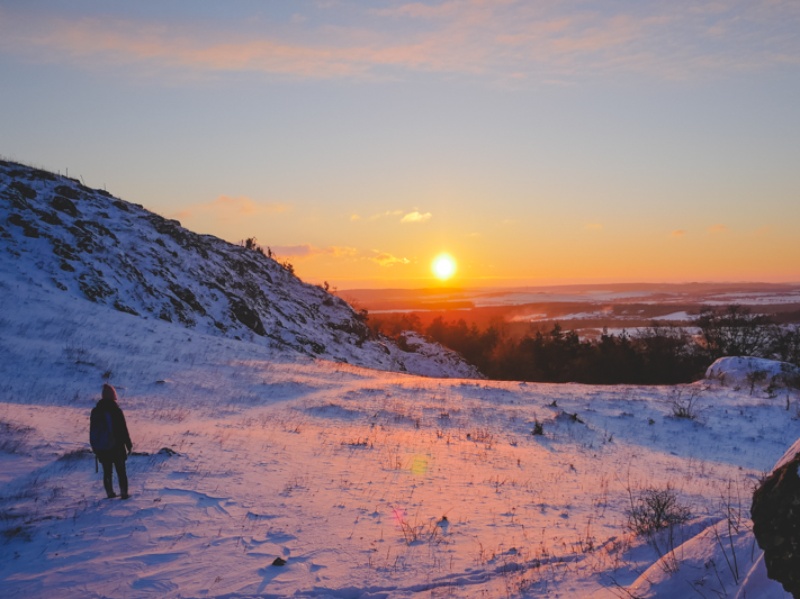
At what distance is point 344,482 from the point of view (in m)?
10.7

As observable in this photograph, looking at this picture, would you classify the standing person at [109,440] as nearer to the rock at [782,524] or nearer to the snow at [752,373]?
the rock at [782,524]

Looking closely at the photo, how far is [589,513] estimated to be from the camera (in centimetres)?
956

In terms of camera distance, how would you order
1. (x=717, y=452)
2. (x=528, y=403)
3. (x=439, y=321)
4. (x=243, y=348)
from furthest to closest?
(x=439, y=321)
(x=243, y=348)
(x=528, y=403)
(x=717, y=452)

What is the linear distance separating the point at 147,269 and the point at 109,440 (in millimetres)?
28933

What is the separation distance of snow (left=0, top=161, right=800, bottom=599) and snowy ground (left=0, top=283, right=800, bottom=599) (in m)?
0.05

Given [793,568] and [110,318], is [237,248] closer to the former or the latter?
[110,318]

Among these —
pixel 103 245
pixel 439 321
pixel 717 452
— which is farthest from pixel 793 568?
pixel 439 321

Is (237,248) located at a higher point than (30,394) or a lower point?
higher

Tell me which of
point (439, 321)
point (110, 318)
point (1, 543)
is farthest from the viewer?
point (439, 321)

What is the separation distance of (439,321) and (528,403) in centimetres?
6974

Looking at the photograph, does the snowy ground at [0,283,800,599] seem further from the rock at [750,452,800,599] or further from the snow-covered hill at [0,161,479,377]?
the snow-covered hill at [0,161,479,377]

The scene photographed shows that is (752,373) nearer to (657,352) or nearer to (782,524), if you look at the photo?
(657,352)

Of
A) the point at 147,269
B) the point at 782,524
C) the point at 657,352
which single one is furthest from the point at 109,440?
the point at 657,352

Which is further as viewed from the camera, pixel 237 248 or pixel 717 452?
pixel 237 248
